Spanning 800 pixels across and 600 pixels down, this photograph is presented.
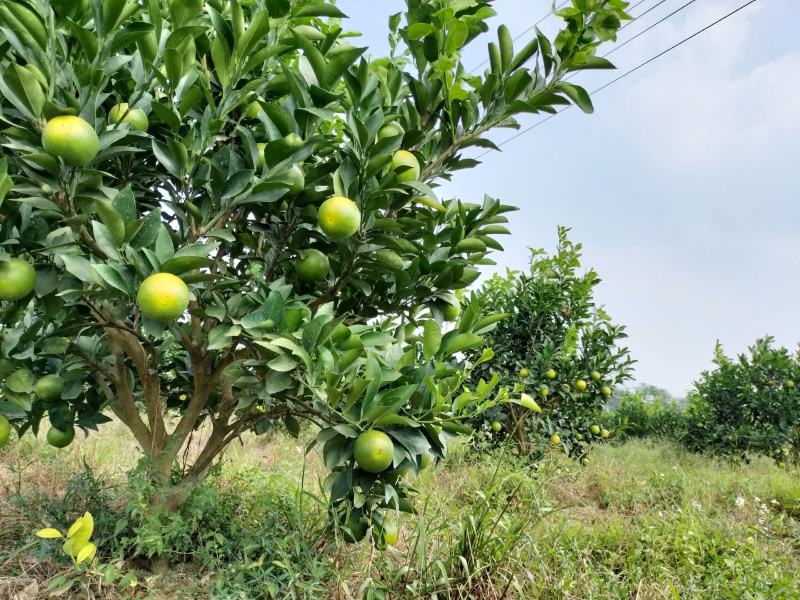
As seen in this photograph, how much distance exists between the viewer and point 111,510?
2496 mm

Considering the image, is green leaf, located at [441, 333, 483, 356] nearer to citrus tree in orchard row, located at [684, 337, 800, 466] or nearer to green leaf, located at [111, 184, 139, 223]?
green leaf, located at [111, 184, 139, 223]

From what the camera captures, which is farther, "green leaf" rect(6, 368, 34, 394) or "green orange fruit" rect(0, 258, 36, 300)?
"green leaf" rect(6, 368, 34, 394)

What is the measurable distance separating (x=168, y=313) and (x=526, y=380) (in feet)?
14.6

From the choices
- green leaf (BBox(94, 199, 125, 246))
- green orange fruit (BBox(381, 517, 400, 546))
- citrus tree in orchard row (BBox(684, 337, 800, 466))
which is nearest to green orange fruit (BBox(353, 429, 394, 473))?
green orange fruit (BBox(381, 517, 400, 546))

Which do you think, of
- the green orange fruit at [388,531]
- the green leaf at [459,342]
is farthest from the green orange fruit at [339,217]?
the green orange fruit at [388,531]

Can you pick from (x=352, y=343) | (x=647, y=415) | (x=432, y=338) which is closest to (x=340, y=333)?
(x=352, y=343)

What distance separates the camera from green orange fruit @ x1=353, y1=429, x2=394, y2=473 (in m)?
1.44

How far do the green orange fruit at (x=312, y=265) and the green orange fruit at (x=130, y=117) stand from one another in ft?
1.99

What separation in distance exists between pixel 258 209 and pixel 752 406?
7456 mm

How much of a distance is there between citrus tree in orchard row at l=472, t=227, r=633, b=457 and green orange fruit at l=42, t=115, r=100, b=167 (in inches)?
177

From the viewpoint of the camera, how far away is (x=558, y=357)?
5367 mm

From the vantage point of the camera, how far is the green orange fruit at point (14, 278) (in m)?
1.43

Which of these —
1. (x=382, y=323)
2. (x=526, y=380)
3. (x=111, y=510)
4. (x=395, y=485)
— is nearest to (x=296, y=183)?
(x=382, y=323)

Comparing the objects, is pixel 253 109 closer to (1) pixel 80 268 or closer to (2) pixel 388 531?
(1) pixel 80 268
